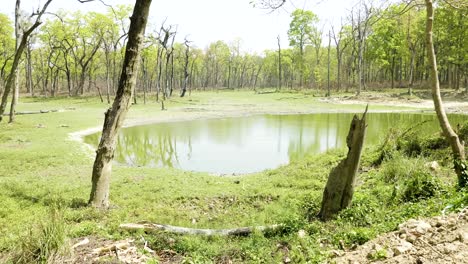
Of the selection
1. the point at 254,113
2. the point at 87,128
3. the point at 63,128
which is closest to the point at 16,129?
the point at 63,128

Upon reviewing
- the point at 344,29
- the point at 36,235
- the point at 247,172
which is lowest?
the point at 247,172

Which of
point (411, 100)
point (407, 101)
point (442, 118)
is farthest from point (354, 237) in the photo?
point (411, 100)

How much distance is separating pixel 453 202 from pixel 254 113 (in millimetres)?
28768

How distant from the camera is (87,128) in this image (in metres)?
21.7

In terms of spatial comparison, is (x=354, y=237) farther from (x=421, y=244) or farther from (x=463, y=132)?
(x=463, y=132)

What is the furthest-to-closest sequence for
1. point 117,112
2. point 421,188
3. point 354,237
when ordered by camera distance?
point 117,112 < point 421,188 < point 354,237

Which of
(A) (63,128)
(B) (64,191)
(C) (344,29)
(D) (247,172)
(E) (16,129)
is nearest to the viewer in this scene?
(B) (64,191)

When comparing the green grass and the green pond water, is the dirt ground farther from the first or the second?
the green grass

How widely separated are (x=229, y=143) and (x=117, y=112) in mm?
11338

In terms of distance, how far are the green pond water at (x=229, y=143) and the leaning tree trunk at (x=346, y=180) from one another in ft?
22.0

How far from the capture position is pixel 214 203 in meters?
7.81

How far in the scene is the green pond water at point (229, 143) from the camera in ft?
45.6

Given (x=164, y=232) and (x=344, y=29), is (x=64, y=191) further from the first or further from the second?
(x=344, y=29)

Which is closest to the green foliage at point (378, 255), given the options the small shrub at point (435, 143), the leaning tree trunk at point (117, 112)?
the leaning tree trunk at point (117, 112)
